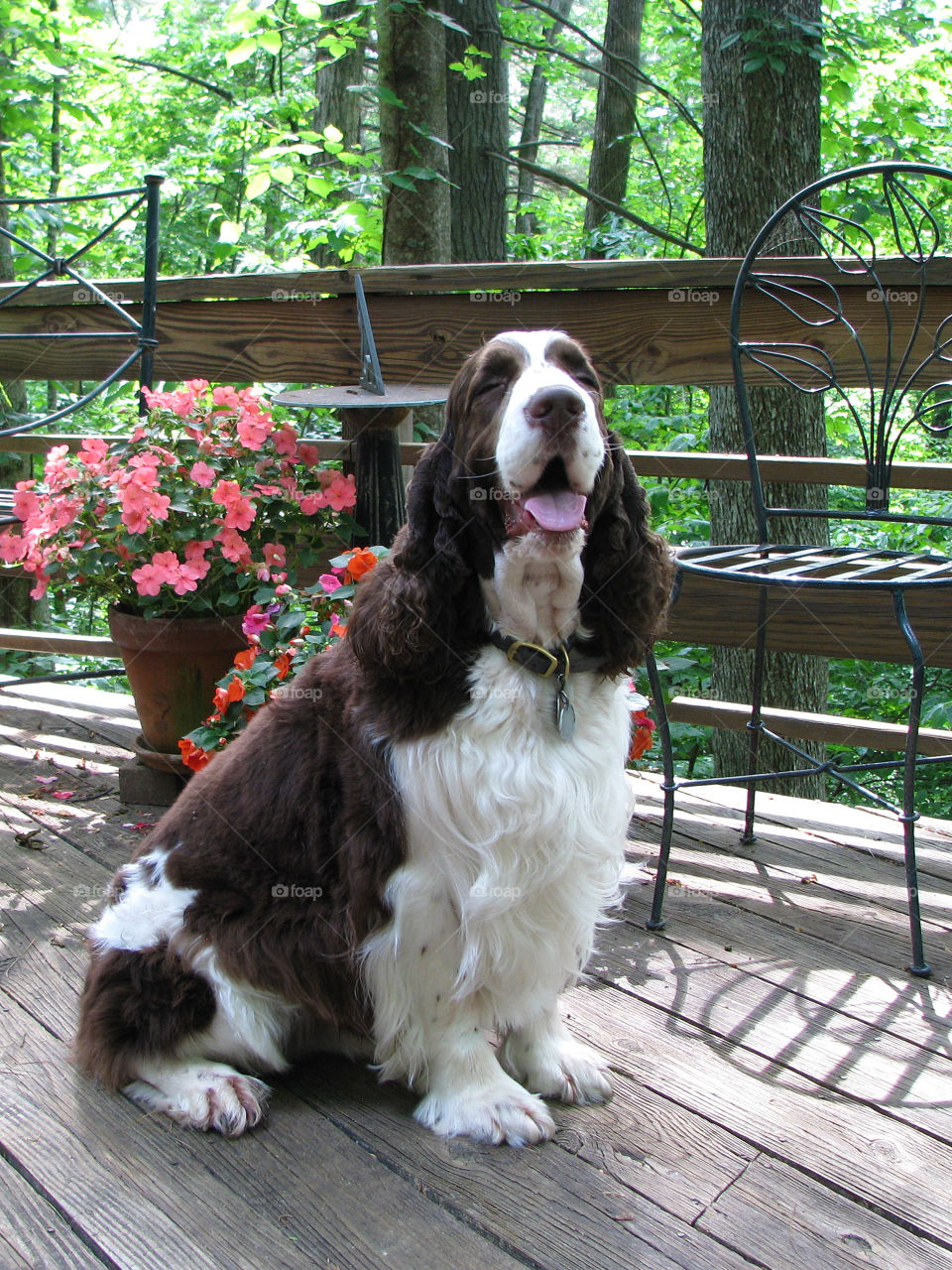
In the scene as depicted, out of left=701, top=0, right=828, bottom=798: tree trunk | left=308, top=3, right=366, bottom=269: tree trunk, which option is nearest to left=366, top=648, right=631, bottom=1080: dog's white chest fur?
left=701, top=0, right=828, bottom=798: tree trunk

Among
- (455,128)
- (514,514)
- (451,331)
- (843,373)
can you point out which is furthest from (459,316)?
(455,128)

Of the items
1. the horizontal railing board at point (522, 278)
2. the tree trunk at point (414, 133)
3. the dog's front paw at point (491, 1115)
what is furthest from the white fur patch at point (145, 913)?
the tree trunk at point (414, 133)

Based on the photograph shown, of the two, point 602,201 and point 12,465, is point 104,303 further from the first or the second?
point 602,201

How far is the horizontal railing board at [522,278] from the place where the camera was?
9.59ft

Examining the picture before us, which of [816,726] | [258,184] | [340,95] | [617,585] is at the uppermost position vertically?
[340,95]

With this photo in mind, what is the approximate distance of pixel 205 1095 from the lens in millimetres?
1855

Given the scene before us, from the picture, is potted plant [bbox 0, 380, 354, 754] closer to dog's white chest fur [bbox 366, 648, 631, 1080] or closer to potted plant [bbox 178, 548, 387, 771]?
potted plant [bbox 178, 548, 387, 771]

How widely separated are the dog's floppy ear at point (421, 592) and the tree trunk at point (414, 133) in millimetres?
3820

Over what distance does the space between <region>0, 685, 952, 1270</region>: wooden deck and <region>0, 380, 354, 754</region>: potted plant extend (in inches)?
28.3

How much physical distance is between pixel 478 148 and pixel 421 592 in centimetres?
593

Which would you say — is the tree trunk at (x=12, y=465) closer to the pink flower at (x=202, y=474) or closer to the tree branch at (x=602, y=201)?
the tree branch at (x=602, y=201)

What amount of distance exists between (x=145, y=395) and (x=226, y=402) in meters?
0.24

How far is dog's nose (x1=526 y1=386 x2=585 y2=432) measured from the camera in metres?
1.64

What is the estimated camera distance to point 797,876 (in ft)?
9.40
